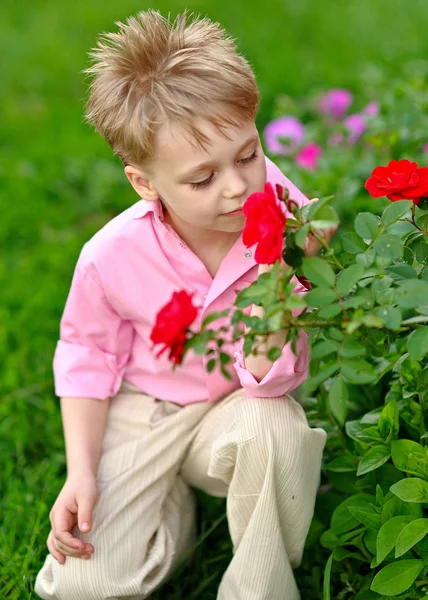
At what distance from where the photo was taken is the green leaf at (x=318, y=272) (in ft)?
4.93

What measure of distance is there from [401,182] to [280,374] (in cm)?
46

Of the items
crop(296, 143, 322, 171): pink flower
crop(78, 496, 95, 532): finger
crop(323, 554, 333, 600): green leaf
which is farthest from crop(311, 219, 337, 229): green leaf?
crop(296, 143, 322, 171): pink flower

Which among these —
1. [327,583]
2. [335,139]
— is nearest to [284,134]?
[335,139]

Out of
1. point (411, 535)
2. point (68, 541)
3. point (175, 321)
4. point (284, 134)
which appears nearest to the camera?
point (175, 321)

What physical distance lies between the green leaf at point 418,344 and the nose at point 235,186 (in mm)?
499

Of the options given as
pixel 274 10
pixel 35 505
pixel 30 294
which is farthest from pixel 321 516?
pixel 274 10

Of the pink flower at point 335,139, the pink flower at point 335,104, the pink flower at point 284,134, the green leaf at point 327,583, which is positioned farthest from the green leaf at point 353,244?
the pink flower at point 335,104

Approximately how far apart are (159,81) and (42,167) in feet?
7.75

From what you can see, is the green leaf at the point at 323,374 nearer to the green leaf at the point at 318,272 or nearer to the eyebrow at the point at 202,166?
the green leaf at the point at 318,272

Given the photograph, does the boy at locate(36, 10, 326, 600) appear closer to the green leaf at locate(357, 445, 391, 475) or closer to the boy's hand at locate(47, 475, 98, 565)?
the boy's hand at locate(47, 475, 98, 565)

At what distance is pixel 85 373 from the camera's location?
223 cm

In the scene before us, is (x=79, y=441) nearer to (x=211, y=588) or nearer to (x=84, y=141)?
(x=211, y=588)

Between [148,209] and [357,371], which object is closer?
[357,371]

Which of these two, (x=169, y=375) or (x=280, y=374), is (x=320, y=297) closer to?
(x=280, y=374)
